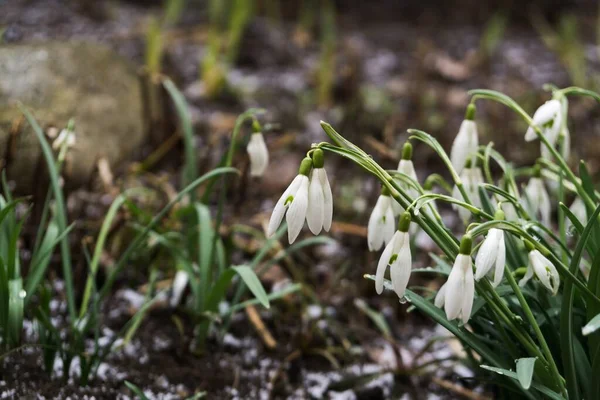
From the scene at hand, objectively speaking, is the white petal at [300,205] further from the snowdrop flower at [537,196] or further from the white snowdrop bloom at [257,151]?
the snowdrop flower at [537,196]

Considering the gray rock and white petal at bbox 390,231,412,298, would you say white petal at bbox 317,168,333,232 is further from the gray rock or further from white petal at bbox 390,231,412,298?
the gray rock

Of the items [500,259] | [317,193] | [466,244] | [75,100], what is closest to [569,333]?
[500,259]

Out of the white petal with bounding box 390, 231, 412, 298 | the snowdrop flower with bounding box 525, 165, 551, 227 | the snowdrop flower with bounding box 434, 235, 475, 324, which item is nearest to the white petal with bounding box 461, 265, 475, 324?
the snowdrop flower with bounding box 434, 235, 475, 324

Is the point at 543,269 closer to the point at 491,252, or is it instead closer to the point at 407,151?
the point at 491,252

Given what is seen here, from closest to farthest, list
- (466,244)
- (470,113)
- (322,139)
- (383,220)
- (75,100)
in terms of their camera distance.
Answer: (466,244) → (383,220) → (470,113) → (75,100) → (322,139)

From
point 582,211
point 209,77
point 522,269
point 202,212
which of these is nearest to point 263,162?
point 202,212

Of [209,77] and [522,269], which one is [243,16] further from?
[522,269]

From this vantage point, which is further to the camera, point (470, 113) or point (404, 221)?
point (470, 113)
